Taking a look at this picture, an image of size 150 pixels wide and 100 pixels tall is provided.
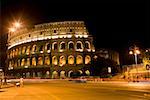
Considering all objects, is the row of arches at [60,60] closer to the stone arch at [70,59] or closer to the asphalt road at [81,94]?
the stone arch at [70,59]

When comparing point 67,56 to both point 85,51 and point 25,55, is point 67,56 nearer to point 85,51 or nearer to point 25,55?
point 85,51

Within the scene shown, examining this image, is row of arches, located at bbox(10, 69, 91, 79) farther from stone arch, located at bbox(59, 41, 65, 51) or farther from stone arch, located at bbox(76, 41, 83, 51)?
stone arch, located at bbox(76, 41, 83, 51)

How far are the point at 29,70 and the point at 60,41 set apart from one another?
14.3m

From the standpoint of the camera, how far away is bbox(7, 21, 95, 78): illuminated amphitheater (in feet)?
243

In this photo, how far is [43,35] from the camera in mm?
79750

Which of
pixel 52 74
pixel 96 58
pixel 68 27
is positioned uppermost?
pixel 68 27

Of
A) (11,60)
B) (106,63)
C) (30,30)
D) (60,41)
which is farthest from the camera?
(11,60)

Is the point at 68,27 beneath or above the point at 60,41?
above

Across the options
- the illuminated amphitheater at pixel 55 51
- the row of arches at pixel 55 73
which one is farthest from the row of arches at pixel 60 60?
the row of arches at pixel 55 73

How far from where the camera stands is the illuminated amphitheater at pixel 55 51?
7412cm

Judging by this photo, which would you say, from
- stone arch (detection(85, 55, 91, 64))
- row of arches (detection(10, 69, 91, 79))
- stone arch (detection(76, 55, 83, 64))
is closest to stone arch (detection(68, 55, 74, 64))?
stone arch (detection(76, 55, 83, 64))

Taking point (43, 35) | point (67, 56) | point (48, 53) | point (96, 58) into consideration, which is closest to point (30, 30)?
point (43, 35)

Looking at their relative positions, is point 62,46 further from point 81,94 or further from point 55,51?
point 81,94

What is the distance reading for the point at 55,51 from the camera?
75.6 meters
